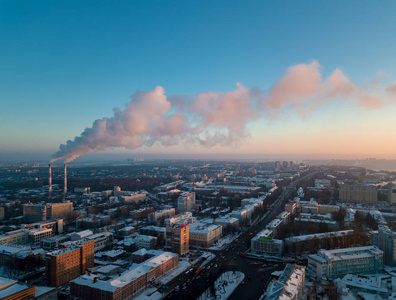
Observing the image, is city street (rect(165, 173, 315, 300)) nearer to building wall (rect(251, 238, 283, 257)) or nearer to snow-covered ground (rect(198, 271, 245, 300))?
snow-covered ground (rect(198, 271, 245, 300))

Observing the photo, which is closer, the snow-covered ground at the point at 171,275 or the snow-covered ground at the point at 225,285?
the snow-covered ground at the point at 225,285

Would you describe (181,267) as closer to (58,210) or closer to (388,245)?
(388,245)

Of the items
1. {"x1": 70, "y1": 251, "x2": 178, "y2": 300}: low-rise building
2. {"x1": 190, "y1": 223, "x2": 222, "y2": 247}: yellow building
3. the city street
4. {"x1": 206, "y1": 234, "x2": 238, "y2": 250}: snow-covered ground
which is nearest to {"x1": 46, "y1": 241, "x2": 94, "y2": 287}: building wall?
{"x1": 70, "y1": 251, "x2": 178, "y2": 300}: low-rise building

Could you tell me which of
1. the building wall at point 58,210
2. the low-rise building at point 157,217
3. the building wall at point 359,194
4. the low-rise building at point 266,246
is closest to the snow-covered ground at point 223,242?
the low-rise building at point 266,246

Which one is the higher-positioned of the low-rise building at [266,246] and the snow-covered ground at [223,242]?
the low-rise building at [266,246]

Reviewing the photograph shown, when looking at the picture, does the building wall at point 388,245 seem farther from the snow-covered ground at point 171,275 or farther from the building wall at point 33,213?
the building wall at point 33,213

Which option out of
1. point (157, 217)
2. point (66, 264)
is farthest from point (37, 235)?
point (157, 217)

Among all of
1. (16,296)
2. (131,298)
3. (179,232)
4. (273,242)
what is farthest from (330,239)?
(16,296)

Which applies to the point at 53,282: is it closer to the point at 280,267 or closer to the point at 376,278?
the point at 280,267
